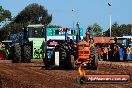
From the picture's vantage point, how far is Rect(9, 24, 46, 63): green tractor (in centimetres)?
3372

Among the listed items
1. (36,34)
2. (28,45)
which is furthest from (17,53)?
(36,34)

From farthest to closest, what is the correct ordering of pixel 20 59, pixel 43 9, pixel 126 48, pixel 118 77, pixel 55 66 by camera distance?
pixel 43 9 → pixel 126 48 → pixel 20 59 → pixel 55 66 → pixel 118 77

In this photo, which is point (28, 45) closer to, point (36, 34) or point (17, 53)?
point (17, 53)

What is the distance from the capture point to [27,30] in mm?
34875

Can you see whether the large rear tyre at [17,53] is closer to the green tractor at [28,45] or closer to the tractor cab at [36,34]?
the green tractor at [28,45]

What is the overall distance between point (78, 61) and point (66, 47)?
111 centimetres

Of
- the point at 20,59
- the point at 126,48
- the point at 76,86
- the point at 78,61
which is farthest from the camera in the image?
the point at 126,48

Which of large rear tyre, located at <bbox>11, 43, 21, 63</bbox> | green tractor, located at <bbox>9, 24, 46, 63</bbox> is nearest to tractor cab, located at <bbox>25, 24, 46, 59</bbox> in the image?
green tractor, located at <bbox>9, 24, 46, 63</bbox>

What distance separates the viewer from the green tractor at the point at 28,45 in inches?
1328

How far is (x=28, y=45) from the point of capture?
34312 mm

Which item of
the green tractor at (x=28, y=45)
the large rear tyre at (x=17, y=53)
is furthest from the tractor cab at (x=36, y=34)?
the large rear tyre at (x=17, y=53)

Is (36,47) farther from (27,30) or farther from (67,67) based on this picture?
(67,67)

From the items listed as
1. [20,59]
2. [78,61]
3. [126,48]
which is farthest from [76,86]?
[126,48]

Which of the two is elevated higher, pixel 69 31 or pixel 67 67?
pixel 69 31
